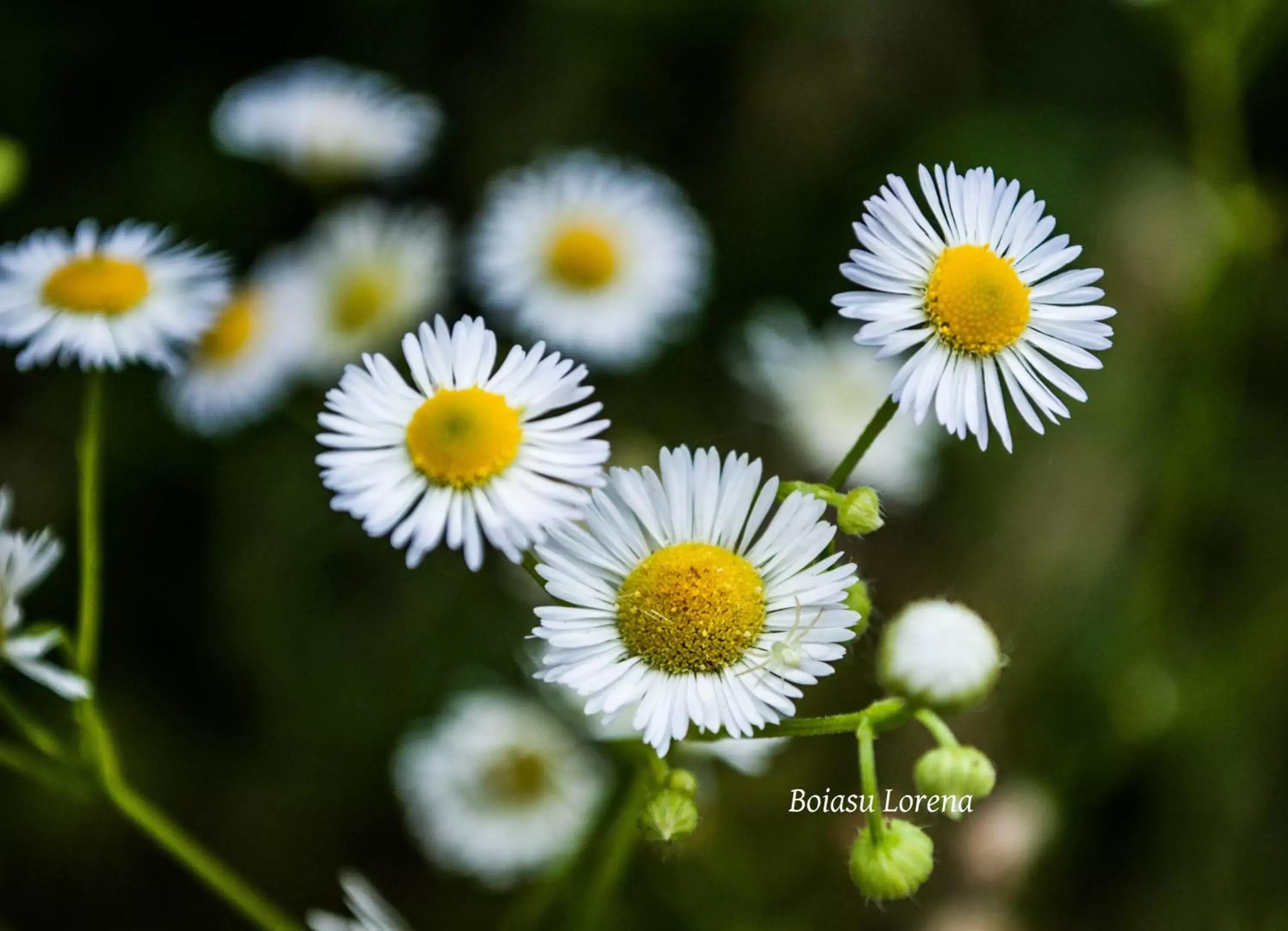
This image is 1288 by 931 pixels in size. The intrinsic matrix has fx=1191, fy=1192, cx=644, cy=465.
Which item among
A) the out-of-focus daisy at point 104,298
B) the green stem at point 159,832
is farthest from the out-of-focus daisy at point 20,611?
the out-of-focus daisy at point 104,298

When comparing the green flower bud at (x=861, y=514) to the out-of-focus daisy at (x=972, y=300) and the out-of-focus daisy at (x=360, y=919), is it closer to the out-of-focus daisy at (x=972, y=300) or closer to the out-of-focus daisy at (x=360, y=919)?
the out-of-focus daisy at (x=972, y=300)

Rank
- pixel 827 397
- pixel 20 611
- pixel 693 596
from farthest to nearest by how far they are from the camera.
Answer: pixel 827 397
pixel 20 611
pixel 693 596

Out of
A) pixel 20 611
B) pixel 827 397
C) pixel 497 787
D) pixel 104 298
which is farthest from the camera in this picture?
pixel 827 397

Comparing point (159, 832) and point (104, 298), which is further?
point (104, 298)

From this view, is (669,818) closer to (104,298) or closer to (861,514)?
(861,514)

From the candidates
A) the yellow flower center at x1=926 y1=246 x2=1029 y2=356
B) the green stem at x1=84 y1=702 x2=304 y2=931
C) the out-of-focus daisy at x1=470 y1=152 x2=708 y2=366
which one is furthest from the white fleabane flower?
the out-of-focus daisy at x1=470 y1=152 x2=708 y2=366

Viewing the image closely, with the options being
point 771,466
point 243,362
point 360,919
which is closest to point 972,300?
point 360,919

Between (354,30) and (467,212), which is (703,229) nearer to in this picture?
(467,212)
